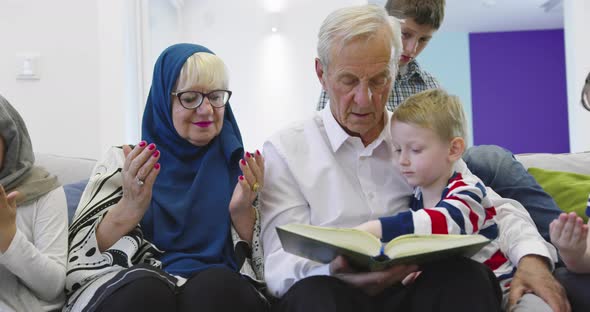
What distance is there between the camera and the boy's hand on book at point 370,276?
1.32 metres

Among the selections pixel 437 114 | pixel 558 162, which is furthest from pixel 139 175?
pixel 558 162

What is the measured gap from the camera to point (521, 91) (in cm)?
873

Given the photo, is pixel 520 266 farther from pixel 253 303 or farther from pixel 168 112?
pixel 168 112

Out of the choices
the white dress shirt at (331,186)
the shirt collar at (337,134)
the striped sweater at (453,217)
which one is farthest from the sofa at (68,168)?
the striped sweater at (453,217)

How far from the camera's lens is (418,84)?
2.52 meters

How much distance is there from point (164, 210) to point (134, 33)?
1869 mm

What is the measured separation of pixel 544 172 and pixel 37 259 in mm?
1532

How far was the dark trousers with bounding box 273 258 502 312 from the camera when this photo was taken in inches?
50.0

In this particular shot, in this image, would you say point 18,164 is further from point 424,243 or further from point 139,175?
point 424,243

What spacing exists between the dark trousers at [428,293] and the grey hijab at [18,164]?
72 centimetres

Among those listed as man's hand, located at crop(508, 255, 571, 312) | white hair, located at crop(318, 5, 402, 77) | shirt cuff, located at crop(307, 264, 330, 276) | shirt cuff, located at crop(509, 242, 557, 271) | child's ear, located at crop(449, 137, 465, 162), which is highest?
white hair, located at crop(318, 5, 402, 77)

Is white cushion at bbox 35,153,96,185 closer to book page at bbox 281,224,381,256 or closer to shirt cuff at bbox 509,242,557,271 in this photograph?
book page at bbox 281,224,381,256

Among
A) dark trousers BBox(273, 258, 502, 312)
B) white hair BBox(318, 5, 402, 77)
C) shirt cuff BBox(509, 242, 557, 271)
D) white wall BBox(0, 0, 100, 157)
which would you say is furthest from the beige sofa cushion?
white wall BBox(0, 0, 100, 157)

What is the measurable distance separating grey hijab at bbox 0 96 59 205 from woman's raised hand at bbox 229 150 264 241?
0.48 metres
